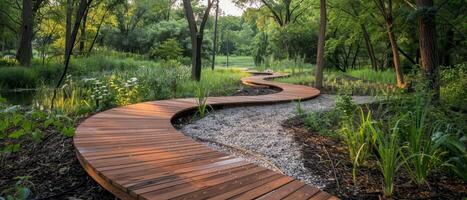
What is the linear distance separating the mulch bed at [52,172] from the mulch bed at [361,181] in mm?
1735

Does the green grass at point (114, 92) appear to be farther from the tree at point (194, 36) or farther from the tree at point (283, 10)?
the tree at point (283, 10)

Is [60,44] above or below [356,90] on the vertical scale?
above

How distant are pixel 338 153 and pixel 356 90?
6.55 metres

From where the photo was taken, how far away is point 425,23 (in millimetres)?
5844

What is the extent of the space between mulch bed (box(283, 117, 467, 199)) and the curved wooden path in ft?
1.46

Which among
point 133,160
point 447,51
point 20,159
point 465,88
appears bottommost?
point 20,159

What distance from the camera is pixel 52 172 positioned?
2.86 meters

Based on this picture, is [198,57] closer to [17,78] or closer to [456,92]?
[17,78]

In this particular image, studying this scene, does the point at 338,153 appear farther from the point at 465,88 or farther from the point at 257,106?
the point at 257,106

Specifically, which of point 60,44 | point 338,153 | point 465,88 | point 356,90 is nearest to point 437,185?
point 338,153

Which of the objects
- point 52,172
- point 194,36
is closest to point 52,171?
point 52,172

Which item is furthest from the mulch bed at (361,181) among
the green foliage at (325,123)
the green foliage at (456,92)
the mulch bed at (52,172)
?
the green foliage at (456,92)

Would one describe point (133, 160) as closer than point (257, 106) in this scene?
Yes

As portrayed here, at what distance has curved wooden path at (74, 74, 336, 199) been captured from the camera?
6.88ft
